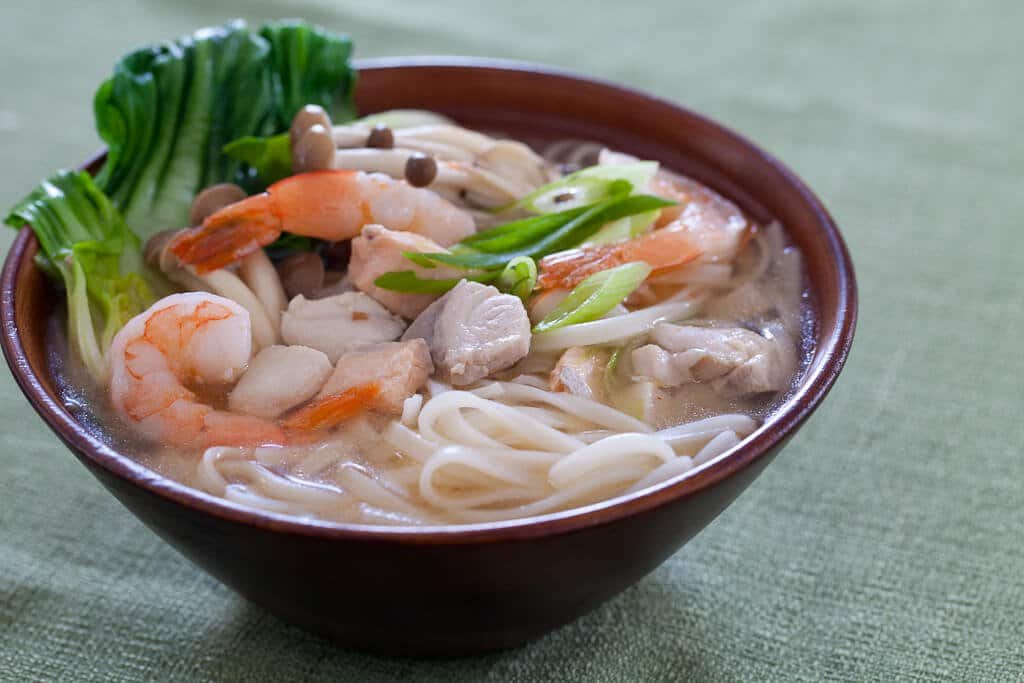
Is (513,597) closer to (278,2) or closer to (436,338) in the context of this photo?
(436,338)

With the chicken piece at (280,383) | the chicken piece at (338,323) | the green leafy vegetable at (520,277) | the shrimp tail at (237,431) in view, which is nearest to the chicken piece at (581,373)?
the green leafy vegetable at (520,277)

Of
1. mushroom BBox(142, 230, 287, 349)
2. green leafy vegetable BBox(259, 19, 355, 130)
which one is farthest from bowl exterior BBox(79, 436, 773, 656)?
green leafy vegetable BBox(259, 19, 355, 130)

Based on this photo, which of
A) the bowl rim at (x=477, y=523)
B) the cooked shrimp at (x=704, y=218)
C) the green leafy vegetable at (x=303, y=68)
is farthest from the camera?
the green leafy vegetable at (x=303, y=68)

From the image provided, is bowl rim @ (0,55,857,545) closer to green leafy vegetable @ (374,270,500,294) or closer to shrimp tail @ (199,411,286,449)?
shrimp tail @ (199,411,286,449)

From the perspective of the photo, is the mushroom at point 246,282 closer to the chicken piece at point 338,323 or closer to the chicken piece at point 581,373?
the chicken piece at point 338,323

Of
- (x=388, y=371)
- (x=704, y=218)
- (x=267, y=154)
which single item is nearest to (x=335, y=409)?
(x=388, y=371)

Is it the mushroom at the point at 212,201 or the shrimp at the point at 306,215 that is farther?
the mushroom at the point at 212,201

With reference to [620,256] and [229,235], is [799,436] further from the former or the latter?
[229,235]
